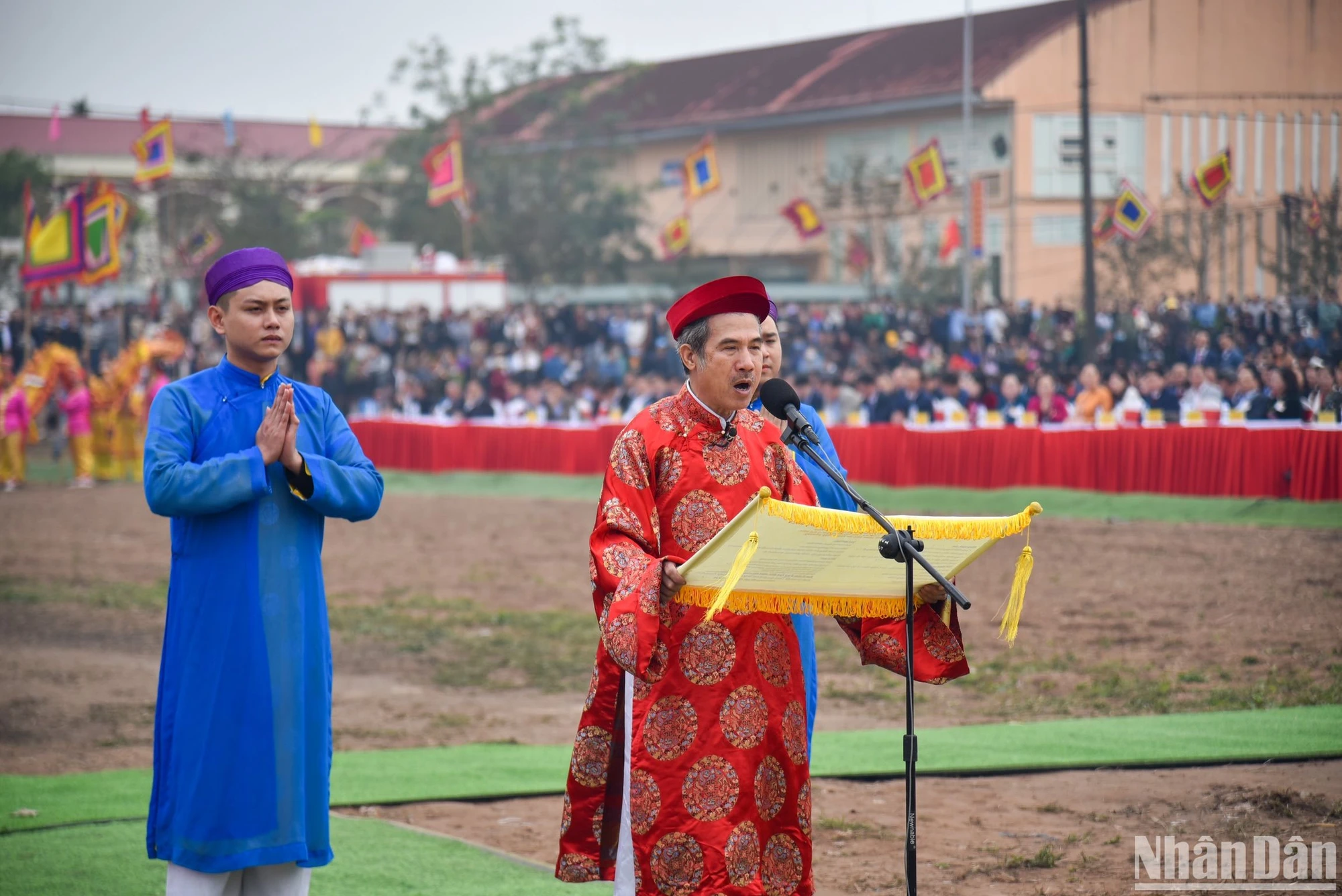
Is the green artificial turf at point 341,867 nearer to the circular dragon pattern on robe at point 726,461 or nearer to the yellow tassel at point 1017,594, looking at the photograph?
the circular dragon pattern on robe at point 726,461

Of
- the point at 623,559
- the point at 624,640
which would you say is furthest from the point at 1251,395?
the point at 624,640

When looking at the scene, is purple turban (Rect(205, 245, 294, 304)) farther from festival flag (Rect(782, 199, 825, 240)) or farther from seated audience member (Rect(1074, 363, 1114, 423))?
festival flag (Rect(782, 199, 825, 240))

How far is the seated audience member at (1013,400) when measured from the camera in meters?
15.9

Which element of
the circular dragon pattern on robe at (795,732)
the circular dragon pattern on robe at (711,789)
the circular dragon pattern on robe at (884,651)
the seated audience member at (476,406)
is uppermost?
the seated audience member at (476,406)

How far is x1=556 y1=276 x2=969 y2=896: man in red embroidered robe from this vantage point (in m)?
3.44

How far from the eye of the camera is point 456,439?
1980cm

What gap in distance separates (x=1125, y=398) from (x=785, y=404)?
12.3m

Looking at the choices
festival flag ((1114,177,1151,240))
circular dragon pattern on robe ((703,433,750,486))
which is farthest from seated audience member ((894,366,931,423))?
circular dragon pattern on robe ((703,433,750,486))

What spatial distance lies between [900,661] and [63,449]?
25185mm

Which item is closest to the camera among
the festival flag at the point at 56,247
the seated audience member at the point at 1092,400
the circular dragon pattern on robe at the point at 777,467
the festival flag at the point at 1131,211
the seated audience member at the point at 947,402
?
the circular dragon pattern on robe at the point at 777,467

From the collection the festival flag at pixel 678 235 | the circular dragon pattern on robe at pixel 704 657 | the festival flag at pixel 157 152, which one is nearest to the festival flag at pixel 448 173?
the festival flag at pixel 678 235

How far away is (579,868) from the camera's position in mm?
3666

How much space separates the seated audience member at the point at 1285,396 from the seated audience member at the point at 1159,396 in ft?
4.79

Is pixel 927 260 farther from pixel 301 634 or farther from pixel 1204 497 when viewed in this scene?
pixel 301 634
